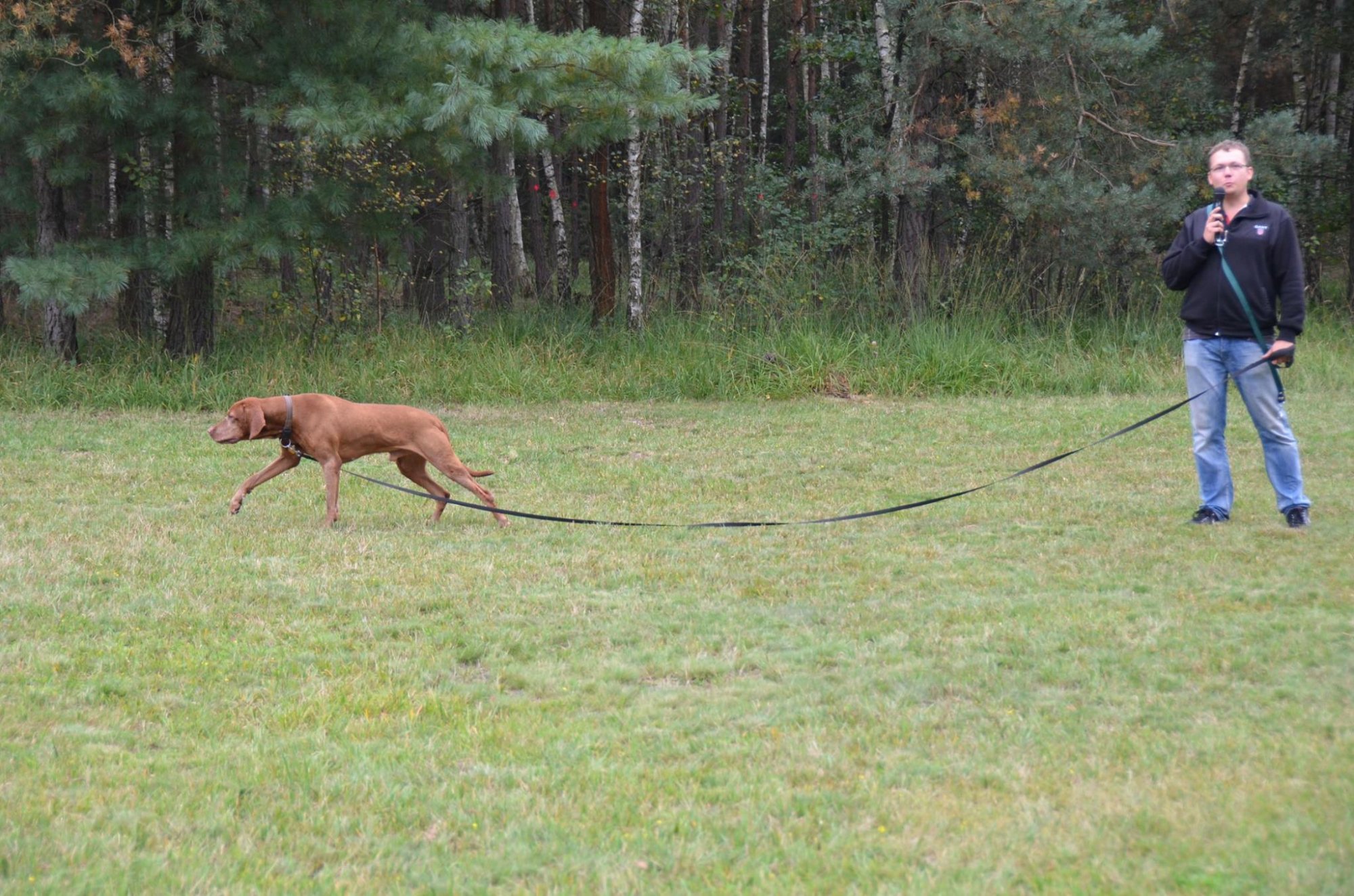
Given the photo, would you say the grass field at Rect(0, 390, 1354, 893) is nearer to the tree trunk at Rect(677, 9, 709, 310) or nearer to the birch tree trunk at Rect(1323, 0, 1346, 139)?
the tree trunk at Rect(677, 9, 709, 310)

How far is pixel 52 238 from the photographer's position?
14.7 meters

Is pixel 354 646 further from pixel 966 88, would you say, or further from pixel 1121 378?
pixel 966 88

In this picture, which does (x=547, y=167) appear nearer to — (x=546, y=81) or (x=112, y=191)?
(x=112, y=191)

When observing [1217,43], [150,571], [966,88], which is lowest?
[150,571]

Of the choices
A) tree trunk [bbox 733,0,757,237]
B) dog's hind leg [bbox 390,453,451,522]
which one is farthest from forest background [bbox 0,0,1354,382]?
dog's hind leg [bbox 390,453,451,522]

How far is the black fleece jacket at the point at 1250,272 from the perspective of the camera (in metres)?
6.77

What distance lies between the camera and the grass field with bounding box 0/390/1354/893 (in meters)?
3.26

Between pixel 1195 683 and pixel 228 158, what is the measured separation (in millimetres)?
13070

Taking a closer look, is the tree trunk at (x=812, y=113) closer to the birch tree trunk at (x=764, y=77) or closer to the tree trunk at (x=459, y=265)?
the birch tree trunk at (x=764, y=77)

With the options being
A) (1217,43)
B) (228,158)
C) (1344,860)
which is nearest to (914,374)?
(228,158)

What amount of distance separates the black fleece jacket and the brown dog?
412cm

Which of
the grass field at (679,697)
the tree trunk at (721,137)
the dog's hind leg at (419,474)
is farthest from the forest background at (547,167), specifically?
the grass field at (679,697)

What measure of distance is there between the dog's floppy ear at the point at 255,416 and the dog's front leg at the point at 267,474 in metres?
0.25

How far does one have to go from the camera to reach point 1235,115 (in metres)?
21.8
